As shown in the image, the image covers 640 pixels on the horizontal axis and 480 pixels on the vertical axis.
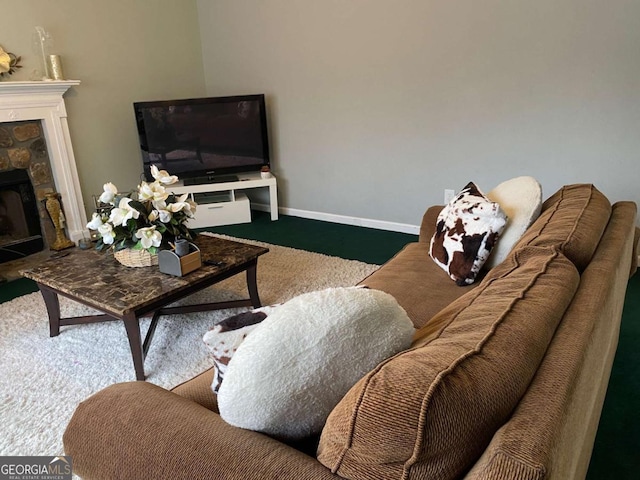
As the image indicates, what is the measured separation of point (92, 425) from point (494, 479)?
0.84 m

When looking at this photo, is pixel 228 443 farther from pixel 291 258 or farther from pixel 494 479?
pixel 291 258

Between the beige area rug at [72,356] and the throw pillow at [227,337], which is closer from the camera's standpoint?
the throw pillow at [227,337]

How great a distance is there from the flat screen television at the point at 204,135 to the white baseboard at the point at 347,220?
0.53 meters

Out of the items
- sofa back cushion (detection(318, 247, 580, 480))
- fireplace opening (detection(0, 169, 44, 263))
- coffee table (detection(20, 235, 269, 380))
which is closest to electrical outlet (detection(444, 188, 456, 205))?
Result: coffee table (detection(20, 235, 269, 380))

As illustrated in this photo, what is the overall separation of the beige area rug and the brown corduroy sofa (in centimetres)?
100

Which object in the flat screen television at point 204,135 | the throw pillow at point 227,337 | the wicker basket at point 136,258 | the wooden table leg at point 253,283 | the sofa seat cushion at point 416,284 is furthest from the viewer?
the flat screen television at point 204,135

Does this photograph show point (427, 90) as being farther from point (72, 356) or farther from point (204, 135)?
point (72, 356)

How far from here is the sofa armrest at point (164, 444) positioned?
0.84 metres

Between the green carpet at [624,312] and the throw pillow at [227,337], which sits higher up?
the throw pillow at [227,337]

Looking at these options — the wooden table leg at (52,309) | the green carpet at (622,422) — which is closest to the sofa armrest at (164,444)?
the green carpet at (622,422)

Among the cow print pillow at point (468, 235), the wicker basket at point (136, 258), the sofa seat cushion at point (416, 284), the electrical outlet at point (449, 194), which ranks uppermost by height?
the cow print pillow at point (468, 235)

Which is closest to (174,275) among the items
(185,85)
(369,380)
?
(369,380)

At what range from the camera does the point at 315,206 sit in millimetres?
4684

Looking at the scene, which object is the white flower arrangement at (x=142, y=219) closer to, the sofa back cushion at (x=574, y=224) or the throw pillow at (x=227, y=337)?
the throw pillow at (x=227, y=337)
